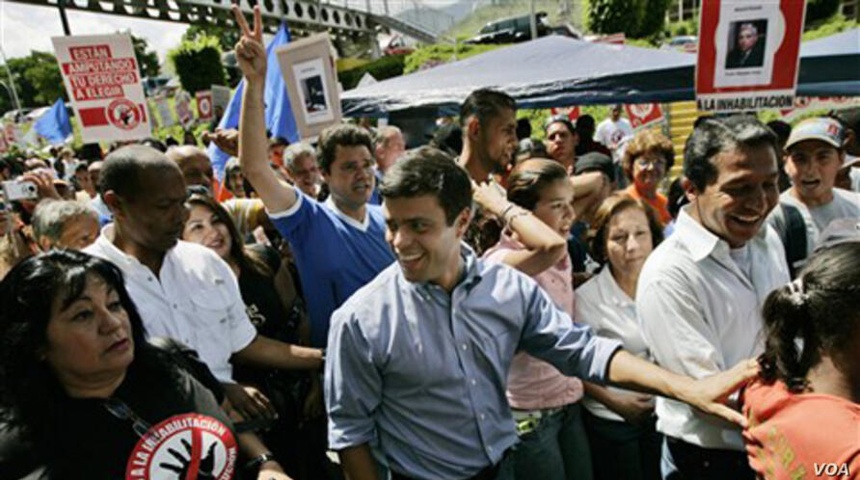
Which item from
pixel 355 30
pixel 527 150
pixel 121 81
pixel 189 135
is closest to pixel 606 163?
pixel 527 150

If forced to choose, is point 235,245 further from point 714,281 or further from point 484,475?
point 714,281

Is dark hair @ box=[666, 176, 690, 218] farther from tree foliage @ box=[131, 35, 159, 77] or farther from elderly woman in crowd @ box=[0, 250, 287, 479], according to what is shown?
tree foliage @ box=[131, 35, 159, 77]

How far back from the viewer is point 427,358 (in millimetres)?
1595

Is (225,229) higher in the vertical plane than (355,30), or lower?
lower

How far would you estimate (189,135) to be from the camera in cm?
1309

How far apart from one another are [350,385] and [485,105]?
1.91m

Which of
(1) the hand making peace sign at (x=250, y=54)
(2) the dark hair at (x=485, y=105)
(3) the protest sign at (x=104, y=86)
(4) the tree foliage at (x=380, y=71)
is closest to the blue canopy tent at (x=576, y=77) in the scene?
(3) the protest sign at (x=104, y=86)

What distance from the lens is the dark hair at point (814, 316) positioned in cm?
122

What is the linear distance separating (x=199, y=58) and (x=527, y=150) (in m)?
22.4

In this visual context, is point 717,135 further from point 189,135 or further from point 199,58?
point 199,58

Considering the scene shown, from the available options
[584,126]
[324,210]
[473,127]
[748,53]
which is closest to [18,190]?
[324,210]

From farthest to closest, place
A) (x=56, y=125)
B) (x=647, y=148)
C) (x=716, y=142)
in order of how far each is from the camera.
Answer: (x=56, y=125) < (x=647, y=148) < (x=716, y=142)

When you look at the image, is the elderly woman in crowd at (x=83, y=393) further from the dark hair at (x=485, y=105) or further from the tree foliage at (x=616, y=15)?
the tree foliage at (x=616, y=15)

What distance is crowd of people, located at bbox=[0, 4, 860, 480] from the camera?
1404 millimetres
